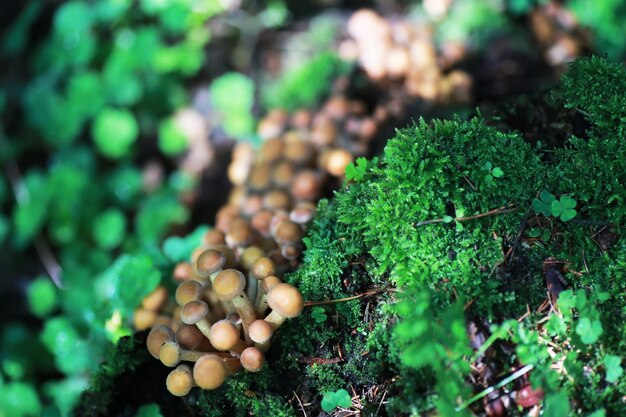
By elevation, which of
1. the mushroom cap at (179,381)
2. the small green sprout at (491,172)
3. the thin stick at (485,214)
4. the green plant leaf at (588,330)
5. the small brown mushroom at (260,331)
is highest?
the small green sprout at (491,172)

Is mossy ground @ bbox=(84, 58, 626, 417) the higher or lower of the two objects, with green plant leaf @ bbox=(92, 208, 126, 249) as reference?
higher

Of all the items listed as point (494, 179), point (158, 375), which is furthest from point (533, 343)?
point (158, 375)

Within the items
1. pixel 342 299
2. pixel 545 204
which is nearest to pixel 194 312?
pixel 342 299

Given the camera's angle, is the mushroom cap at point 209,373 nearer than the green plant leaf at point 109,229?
Yes

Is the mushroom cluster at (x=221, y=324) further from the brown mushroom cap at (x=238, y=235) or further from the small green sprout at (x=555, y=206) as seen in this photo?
the small green sprout at (x=555, y=206)

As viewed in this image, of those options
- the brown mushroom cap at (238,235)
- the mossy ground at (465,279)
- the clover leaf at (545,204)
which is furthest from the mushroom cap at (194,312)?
the clover leaf at (545,204)

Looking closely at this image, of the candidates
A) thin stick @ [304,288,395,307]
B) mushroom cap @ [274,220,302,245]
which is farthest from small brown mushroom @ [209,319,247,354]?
mushroom cap @ [274,220,302,245]

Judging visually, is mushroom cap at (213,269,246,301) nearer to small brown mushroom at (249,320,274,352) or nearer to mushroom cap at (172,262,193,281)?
small brown mushroom at (249,320,274,352)

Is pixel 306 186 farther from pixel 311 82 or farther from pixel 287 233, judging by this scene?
pixel 311 82
